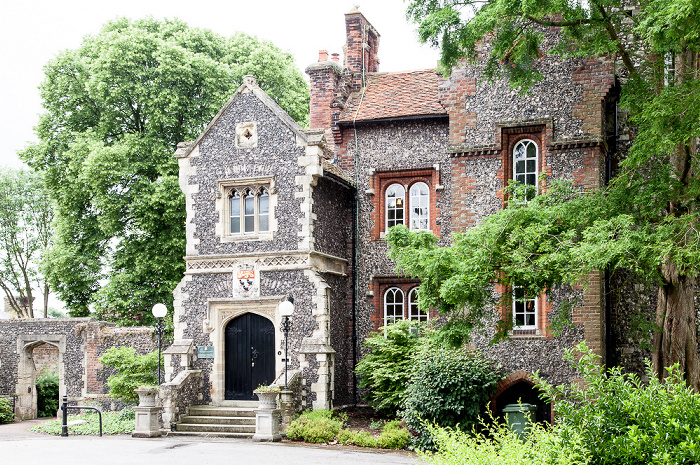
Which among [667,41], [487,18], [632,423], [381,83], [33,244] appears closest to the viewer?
[632,423]

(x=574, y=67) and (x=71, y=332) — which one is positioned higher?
(x=574, y=67)

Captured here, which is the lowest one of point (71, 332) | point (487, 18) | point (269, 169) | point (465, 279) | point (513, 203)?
point (71, 332)

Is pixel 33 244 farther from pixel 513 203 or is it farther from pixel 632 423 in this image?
pixel 632 423

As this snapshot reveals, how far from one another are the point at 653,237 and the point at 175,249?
17.1m

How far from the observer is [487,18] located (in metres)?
14.0

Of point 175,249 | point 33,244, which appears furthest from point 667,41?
point 33,244

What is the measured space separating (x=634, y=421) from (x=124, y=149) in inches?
841

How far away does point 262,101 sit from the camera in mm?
20688

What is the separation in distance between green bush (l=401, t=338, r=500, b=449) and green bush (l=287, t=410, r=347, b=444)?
163 centimetres

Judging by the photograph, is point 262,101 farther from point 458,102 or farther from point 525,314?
point 525,314

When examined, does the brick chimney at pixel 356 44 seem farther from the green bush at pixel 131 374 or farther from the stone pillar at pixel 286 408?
the green bush at pixel 131 374

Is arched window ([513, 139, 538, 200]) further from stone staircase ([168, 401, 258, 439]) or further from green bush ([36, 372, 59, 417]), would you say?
green bush ([36, 372, 59, 417])

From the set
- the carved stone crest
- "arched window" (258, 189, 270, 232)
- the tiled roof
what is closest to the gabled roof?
"arched window" (258, 189, 270, 232)

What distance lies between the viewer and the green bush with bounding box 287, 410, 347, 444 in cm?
1709
